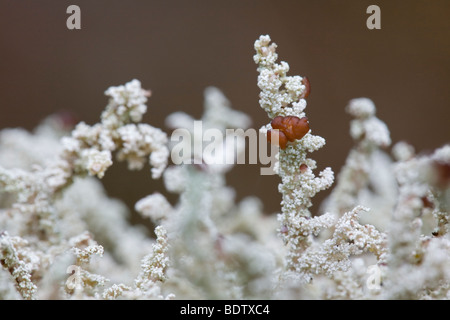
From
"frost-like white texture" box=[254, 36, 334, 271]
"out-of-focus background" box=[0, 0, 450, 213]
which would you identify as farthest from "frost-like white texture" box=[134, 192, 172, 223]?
"out-of-focus background" box=[0, 0, 450, 213]

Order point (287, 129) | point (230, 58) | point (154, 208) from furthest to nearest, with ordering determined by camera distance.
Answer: point (230, 58)
point (154, 208)
point (287, 129)

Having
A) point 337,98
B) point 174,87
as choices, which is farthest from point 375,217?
point 174,87

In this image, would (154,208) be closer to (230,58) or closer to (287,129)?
(287,129)

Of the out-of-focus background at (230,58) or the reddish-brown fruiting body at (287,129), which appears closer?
the reddish-brown fruiting body at (287,129)

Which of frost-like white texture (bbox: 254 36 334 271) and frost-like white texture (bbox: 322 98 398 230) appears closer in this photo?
frost-like white texture (bbox: 254 36 334 271)

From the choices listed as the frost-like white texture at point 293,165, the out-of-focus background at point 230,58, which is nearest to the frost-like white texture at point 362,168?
the frost-like white texture at point 293,165

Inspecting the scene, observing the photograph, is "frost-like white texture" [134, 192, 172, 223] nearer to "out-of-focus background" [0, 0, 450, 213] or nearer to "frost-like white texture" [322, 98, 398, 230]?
"frost-like white texture" [322, 98, 398, 230]

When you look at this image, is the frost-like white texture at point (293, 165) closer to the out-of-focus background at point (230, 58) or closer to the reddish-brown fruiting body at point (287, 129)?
the reddish-brown fruiting body at point (287, 129)

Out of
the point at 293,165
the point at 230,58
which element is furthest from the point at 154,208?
the point at 230,58
